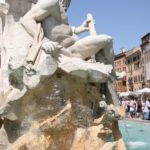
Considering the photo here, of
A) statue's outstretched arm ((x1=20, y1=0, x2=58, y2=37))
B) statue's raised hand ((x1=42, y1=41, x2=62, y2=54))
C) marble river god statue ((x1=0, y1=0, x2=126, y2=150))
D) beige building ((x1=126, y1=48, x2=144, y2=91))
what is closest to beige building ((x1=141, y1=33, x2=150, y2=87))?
beige building ((x1=126, y1=48, x2=144, y2=91))

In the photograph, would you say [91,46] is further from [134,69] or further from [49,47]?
[134,69]

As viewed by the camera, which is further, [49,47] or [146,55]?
[146,55]

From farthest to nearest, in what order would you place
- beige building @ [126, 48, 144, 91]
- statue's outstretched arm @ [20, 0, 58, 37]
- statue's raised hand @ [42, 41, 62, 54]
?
beige building @ [126, 48, 144, 91]
statue's outstretched arm @ [20, 0, 58, 37]
statue's raised hand @ [42, 41, 62, 54]

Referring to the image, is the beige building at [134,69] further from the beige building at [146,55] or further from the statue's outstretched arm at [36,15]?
the statue's outstretched arm at [36,15]

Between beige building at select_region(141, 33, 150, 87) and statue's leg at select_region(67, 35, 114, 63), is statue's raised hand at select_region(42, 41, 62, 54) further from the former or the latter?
beige building at select_region(141, 33, 150, 87)

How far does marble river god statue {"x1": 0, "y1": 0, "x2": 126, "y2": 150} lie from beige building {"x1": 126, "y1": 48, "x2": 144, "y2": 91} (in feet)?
231

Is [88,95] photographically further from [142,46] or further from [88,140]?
[142,46]

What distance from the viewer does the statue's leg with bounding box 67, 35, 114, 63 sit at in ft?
24.4

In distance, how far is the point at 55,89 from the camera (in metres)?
7.04

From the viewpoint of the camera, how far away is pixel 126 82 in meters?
88.6

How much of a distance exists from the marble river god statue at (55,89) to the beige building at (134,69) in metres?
70.6

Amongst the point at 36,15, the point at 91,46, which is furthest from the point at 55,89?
the point at 36,15

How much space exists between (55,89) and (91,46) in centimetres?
97

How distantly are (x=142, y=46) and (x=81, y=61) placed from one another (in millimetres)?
71156
